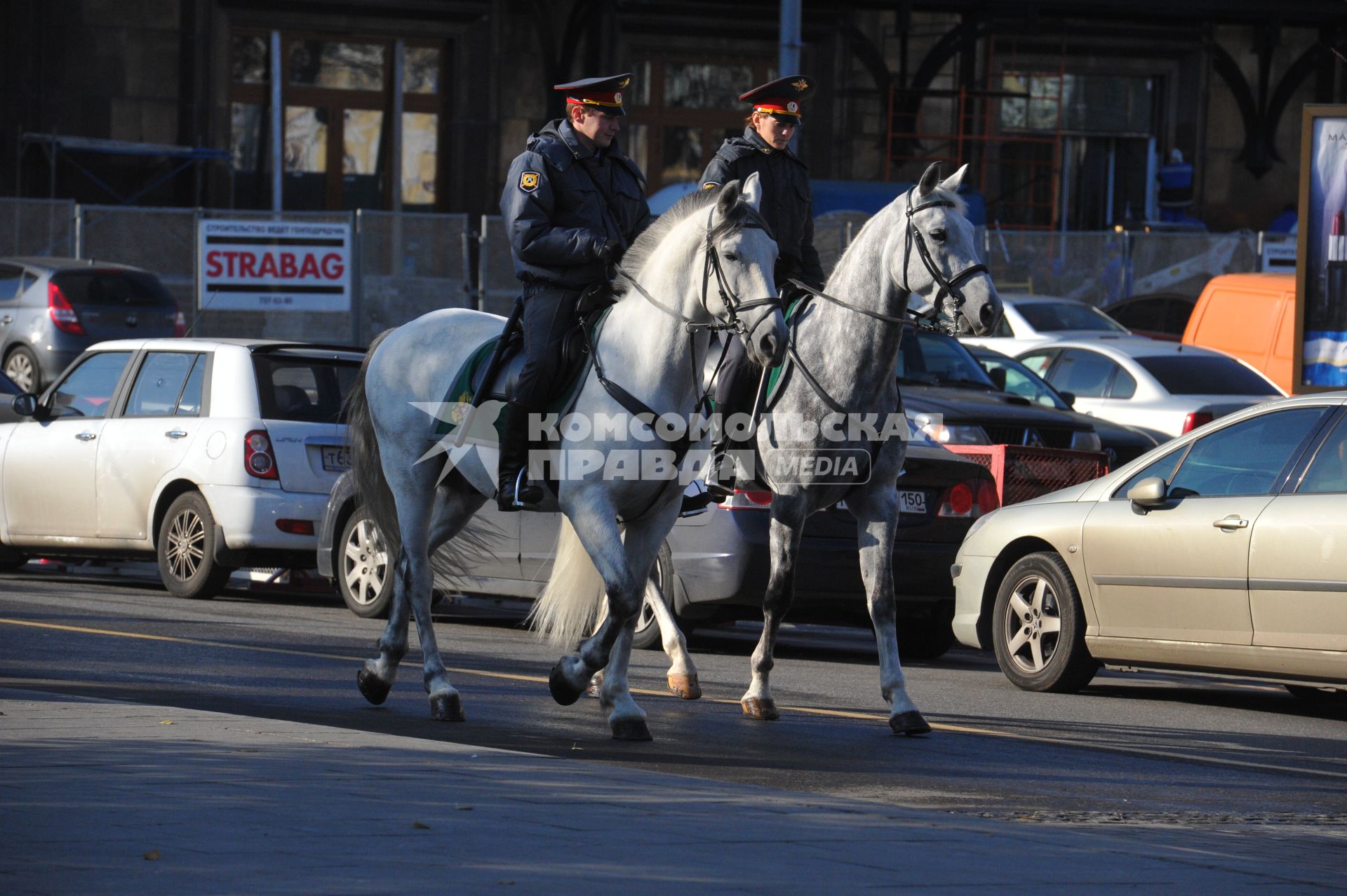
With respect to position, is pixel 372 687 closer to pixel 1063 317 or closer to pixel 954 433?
pixel 954 433

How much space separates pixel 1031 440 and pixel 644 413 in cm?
894

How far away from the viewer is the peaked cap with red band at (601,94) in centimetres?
934

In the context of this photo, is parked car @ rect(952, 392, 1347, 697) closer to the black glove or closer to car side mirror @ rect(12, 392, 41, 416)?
the black glove

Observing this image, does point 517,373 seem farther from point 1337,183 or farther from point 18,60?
point 18,60

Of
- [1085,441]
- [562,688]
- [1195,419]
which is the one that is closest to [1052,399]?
[1195,419]

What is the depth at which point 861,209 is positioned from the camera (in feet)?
107

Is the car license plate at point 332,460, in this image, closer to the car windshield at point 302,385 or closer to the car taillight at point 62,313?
the car windshield at point 302,385

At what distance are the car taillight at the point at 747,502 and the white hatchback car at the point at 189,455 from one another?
3600mm

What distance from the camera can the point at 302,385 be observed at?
1530cm

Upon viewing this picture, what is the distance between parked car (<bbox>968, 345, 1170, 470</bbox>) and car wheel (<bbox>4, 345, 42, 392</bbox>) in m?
12.1

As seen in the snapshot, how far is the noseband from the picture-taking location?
9.70 meters

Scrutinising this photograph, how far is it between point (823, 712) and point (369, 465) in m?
2.55

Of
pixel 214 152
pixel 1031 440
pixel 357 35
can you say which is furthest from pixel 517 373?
pixel 357 35

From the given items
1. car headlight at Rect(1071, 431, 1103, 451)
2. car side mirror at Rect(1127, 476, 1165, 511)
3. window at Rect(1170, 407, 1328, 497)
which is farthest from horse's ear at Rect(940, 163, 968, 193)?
car headlight at Rect(1071, 431, 1103, 451)
